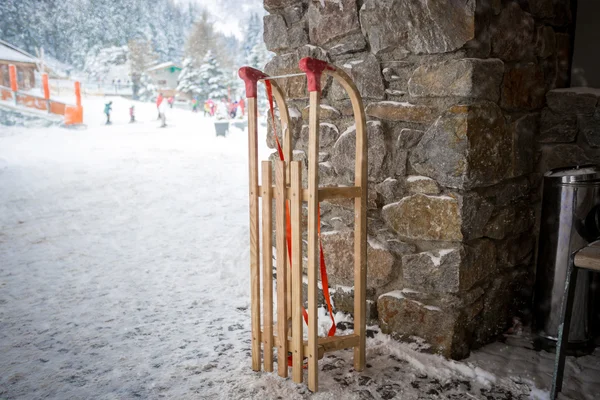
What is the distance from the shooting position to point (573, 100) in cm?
220

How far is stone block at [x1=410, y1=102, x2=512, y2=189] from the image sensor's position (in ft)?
6.00

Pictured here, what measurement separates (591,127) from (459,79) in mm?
911

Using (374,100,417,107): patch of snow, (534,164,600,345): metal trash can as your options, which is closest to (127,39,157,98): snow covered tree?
(374,100,417,107): patch of snow

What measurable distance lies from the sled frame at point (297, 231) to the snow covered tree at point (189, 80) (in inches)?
224

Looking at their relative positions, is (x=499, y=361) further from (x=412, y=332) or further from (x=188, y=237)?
(x=188, y=237)

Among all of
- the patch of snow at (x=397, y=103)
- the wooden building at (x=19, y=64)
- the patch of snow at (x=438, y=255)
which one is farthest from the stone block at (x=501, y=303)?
the wooden building at (x=19, y=64)

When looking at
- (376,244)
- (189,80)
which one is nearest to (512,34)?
(376,244)

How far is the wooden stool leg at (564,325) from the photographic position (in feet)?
5.15

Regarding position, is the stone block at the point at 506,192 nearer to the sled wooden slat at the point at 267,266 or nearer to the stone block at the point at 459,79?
the stone block at the point at 459,79

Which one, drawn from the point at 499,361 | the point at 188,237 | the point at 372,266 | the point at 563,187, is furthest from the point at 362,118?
the point at 188,237

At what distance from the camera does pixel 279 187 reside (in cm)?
173

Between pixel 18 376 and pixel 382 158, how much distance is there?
2.00 meters

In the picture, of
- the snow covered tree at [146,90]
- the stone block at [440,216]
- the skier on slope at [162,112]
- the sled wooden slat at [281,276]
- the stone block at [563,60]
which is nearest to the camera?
the sled wooden slat at [281,276]

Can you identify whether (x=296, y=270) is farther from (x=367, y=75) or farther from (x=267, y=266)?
(x=367, y=75)
